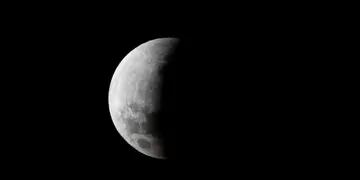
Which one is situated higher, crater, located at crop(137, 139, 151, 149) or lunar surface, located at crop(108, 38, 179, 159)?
lunar surface, located at crop(108, 38, 179, 159)

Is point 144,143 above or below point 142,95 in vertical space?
below

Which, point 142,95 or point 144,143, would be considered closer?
point 142,95

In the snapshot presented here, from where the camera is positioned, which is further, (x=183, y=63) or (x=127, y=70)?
(x=127, y=70)

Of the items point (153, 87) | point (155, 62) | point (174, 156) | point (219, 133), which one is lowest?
point (174, 156)

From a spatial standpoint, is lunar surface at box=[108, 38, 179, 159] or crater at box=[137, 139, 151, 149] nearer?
lunar surface at box=[108, 38, 179, 159]

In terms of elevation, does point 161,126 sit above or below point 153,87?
below

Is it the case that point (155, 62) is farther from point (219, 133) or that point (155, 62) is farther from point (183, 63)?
point (219, 133)

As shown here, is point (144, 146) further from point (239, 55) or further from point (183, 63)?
point (239, 55)

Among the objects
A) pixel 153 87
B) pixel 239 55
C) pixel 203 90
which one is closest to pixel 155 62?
pixel 153 87
